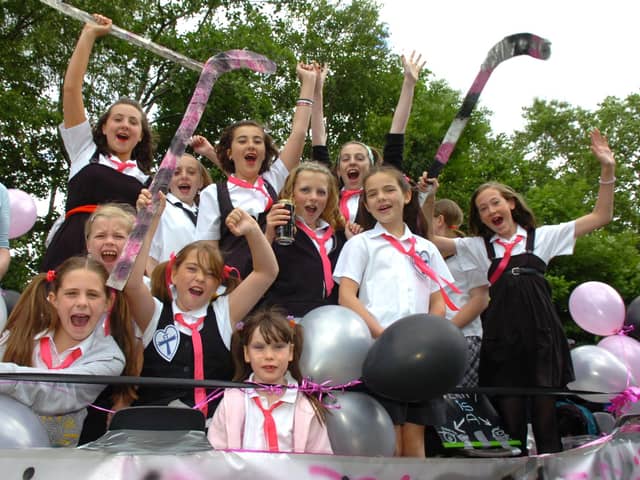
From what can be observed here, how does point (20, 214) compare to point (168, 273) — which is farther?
point (20, 214)

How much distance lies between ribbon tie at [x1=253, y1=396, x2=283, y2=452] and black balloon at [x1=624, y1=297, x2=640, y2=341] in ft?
9.89

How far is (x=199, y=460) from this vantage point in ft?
7.43

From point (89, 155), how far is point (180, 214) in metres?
0.83

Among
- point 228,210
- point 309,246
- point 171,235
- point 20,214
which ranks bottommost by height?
point 309,246

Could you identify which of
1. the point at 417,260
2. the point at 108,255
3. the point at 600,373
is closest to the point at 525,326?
→ the point at 600,373

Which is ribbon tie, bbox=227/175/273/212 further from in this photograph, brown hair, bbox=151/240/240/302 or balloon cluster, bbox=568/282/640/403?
balloon cluster, bbox=568/282/640/403

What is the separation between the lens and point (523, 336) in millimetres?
3838

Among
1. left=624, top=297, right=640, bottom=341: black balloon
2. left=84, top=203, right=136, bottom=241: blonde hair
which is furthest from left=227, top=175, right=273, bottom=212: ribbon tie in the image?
left=624, top=297, right=640, bottom=341: black balloon

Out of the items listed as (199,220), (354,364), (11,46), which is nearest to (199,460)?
(354,364)

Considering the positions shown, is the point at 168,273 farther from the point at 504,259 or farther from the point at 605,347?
the point at 605,347

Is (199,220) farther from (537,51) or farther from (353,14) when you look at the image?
(353,14)

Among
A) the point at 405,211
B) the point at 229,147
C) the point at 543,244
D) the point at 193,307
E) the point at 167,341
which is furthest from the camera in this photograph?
the point at 229,147

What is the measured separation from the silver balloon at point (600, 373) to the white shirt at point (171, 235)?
247cm

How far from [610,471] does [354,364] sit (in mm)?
1195
